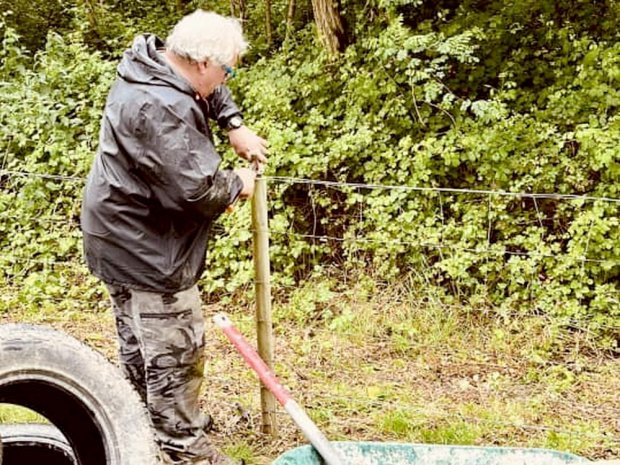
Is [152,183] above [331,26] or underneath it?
underneath

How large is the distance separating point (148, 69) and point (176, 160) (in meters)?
0.33

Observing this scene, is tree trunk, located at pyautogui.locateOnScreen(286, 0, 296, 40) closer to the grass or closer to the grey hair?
the grass

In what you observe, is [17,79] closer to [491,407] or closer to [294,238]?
[294,238]

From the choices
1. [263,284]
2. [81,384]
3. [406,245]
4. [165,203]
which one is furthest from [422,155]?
[81,384]

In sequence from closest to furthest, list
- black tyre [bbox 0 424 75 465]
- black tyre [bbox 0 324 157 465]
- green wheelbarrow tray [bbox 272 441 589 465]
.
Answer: black tyre [bbox 0 324 157 465]
green wheelbarrow tray [bbox 272 441 589 465]
black tyre [bbox 0 424 75 465]

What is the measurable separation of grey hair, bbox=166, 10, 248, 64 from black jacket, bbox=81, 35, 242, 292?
0.29 feet

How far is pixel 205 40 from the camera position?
8.57 ft

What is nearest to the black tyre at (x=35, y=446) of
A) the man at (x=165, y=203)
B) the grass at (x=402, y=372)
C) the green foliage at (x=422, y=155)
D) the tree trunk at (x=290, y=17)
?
the man at (x=165, y=203)

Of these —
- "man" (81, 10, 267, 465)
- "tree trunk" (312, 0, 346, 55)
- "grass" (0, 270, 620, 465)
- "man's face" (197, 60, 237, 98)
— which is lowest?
"grass" (0, 270, 620, 465)

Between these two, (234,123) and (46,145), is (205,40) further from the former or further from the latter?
(46,145)

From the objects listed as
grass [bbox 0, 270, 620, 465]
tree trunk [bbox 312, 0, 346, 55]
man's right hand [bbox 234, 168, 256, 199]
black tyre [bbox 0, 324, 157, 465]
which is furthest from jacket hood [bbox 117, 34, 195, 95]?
tree trunk [bbox 312, 0, 346, 55]

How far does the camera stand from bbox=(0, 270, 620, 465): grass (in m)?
3.74

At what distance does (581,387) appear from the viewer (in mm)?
4477

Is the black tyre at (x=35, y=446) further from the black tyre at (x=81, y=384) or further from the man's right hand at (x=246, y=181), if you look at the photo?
the man's right hand at (x=246, y=181)
